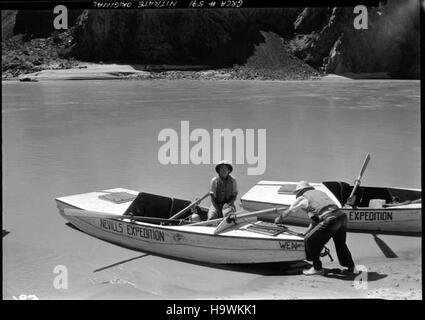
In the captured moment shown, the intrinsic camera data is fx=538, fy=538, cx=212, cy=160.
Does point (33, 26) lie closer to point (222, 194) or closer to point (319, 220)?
point (222, 194)

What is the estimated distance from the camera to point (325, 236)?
276 inches

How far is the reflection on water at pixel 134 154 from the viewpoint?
8.86 metres

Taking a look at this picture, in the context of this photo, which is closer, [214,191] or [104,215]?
[214,191]

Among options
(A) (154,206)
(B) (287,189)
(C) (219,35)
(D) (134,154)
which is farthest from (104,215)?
(C) (219,35)

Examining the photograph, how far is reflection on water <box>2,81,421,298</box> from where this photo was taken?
29.1ft

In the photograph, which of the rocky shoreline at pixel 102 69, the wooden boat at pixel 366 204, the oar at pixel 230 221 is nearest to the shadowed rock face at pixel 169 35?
the rocky shoreline at pixel 102 69

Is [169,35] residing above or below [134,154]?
above

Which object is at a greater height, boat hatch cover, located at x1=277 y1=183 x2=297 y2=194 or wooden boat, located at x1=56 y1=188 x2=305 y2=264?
boat hatch cover, located at x1=277 y1=183 x2=297 y2=194

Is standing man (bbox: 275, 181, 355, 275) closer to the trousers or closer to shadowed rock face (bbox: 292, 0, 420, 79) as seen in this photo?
the trousers

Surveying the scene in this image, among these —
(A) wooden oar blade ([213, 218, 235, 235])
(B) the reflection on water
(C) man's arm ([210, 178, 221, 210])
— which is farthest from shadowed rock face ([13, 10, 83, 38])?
(A) wooden oar blade ([213, 218, 235, 235])

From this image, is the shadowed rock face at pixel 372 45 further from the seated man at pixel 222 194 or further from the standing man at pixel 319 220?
the standing man at pixel 319 220

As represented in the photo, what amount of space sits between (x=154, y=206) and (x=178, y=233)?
3.91 ft

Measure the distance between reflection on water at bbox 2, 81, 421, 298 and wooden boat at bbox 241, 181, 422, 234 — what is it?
185 cm

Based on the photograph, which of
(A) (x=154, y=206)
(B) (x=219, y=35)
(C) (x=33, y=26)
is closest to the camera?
(A) (x=154, y=206)
